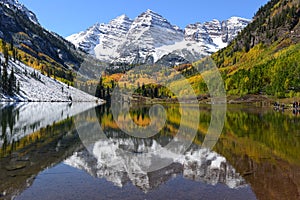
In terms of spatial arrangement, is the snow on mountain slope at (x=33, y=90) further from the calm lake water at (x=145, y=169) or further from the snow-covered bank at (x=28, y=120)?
the calm lake water at (x=145, y=169)

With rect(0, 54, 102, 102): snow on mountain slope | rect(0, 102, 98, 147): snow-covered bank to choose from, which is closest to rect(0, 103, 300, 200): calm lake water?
rect(0, 102, 98, 147): snow-covered bank

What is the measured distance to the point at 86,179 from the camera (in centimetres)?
1498

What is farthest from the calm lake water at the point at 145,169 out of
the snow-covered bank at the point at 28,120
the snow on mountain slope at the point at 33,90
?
the snow on mountain slope at the point at 33,90

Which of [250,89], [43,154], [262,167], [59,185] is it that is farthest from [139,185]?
[250,89]

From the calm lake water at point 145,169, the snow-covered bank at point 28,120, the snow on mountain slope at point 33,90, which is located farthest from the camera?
the snow on mountain slope at point 33,90

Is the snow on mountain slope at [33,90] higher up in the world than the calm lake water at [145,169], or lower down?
higher up

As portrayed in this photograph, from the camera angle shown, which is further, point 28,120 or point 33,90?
point 33,90

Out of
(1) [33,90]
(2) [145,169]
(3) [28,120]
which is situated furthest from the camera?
(1) [33,90]

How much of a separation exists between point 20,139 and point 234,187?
63.1 ft

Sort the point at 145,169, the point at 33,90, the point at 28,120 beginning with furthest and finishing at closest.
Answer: the point at 33,90, the point at 28,120, the point at 145,169

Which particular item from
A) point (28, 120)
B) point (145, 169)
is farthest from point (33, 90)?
point (145, 169)

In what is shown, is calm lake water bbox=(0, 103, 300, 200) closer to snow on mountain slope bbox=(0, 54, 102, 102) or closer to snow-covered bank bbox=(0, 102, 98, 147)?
snow-covered bank bbox=(0, 102, 98, 147)

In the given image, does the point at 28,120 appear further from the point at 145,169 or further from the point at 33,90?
the point at 33,90

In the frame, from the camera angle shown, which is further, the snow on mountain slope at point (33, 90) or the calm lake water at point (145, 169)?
the snow on mountain slope at point (33, 90)
